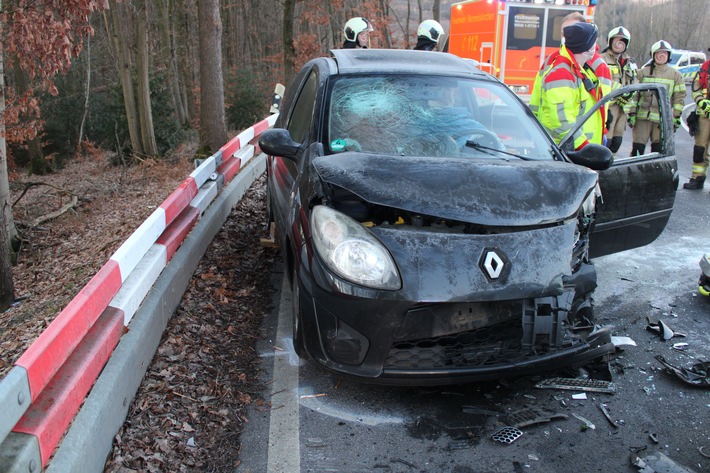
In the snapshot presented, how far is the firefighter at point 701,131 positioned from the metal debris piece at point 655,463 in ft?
23.0

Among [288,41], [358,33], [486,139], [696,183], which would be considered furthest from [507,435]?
[288,41]

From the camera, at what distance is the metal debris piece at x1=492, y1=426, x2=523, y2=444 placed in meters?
3.12

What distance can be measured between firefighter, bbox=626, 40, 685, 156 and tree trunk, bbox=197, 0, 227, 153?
22.1 feet

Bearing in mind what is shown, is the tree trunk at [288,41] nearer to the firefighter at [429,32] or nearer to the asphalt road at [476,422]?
the firefighter at [429,32]

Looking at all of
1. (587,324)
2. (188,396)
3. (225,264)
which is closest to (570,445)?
(587,324)

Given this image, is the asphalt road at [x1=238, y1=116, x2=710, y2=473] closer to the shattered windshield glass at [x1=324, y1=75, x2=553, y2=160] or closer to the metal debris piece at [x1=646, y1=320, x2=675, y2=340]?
the metal debris piece at [x1=646, y1=320, x2=675, y2=340]

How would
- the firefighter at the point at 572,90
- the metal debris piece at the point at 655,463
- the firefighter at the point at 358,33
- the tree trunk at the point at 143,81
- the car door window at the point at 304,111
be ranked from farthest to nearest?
1. the tree trunk at the point at 143,81
2. the firefighter at the point at 358,33
3. the firefighter at the point at 572,90
4. the car door window at the point at 304,111
5. the metal debris piece at the point at 655,463

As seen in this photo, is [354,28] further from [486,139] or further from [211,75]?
[486,139]

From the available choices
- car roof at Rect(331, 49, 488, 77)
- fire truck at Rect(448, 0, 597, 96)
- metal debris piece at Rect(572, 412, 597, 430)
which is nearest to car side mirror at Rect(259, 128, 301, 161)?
car roof at Rect(331, 49, 488, 77)

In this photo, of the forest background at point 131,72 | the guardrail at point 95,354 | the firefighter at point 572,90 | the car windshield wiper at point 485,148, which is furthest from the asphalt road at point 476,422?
the forest background at point 131,72

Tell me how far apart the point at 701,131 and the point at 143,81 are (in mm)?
11287

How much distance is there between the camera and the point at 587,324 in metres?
3.59

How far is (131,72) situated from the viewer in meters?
16.7

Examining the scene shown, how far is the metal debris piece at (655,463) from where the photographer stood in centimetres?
287
